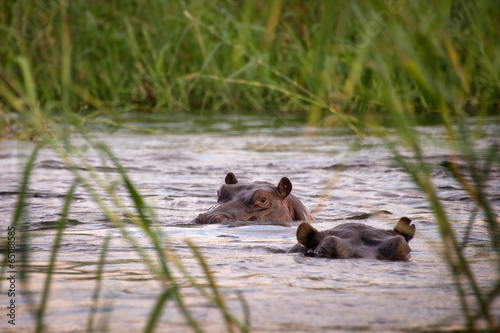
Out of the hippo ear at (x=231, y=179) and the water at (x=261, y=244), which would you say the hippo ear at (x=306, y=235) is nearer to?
the water at (x=261, y=244)

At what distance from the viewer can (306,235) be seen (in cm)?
403

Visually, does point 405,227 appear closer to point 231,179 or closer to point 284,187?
point 284,187

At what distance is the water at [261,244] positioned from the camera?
9.39 ft

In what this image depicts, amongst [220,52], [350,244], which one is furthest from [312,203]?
[220,52]

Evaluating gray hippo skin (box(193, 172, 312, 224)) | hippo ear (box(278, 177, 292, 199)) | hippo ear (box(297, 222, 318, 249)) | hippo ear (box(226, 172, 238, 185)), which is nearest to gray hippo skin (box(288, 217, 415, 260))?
hippo ear (box(297, 222, 318, 249))

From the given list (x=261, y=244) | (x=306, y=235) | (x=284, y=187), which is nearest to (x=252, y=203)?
(x=284, y=187)

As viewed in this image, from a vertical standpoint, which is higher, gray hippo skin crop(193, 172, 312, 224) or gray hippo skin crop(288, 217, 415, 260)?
gray hippo skin crop(288, 217, 415, 260)

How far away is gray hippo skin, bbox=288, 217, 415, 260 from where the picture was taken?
3928mm

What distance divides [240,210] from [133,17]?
29.4ft

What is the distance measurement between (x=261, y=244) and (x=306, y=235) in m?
0.49

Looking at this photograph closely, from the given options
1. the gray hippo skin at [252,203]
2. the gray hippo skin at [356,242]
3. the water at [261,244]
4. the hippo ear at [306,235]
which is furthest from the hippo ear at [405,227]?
the gray hippo skin at [252,203]

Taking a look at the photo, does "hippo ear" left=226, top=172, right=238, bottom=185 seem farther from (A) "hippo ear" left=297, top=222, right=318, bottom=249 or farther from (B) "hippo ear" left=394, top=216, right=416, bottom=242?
(B) "hippo ear" left=394, top=216, right=416, bottom=242

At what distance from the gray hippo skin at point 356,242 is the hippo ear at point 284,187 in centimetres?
120

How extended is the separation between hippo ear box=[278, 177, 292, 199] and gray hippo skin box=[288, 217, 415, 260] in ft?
3.93
